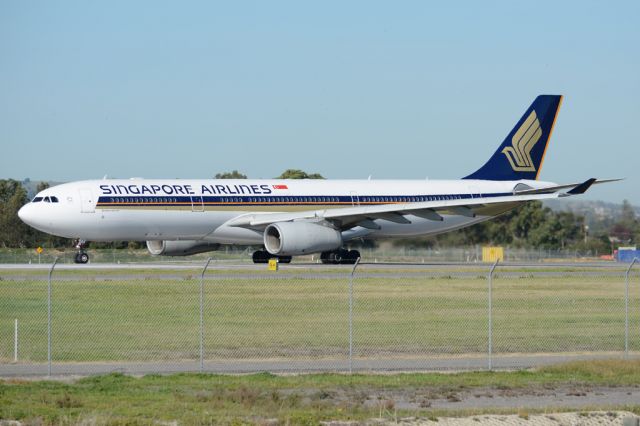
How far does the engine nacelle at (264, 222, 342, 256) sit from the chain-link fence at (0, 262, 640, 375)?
7.31 meters

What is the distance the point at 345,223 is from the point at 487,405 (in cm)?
3335

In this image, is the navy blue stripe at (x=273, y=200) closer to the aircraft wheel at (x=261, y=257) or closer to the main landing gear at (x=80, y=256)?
the aircraft wheel at (x=261, y=257)

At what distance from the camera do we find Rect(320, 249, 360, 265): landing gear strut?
49344 millimetres

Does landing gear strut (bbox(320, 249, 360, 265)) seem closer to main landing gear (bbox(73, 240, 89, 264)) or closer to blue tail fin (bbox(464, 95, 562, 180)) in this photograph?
blue tail fin (bbox(464, 95, 562, 180))

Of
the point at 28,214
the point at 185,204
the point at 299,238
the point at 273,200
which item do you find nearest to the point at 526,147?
the point at 273,200

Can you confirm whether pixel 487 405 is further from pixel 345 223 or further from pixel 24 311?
pixel 345 223

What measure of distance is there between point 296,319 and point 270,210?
22971mm

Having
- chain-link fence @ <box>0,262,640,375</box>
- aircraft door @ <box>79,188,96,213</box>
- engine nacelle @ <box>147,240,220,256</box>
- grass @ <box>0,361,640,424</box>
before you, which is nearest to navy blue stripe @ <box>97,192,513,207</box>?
aircraft door @ <box>79,188,96,213</box>

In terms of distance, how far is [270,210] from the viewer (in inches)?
1932

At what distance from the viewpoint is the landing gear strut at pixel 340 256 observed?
49344mm

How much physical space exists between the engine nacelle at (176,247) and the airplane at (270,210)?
0.15 feet

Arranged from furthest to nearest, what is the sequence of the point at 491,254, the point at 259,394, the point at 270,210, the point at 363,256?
the point at 491,254
the point at 363,256
the point at 270,210
the point at 259,394

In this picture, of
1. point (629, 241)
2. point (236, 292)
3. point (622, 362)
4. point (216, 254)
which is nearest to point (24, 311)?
point (236, 292)

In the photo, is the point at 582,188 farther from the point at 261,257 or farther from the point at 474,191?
the point at 261,257
